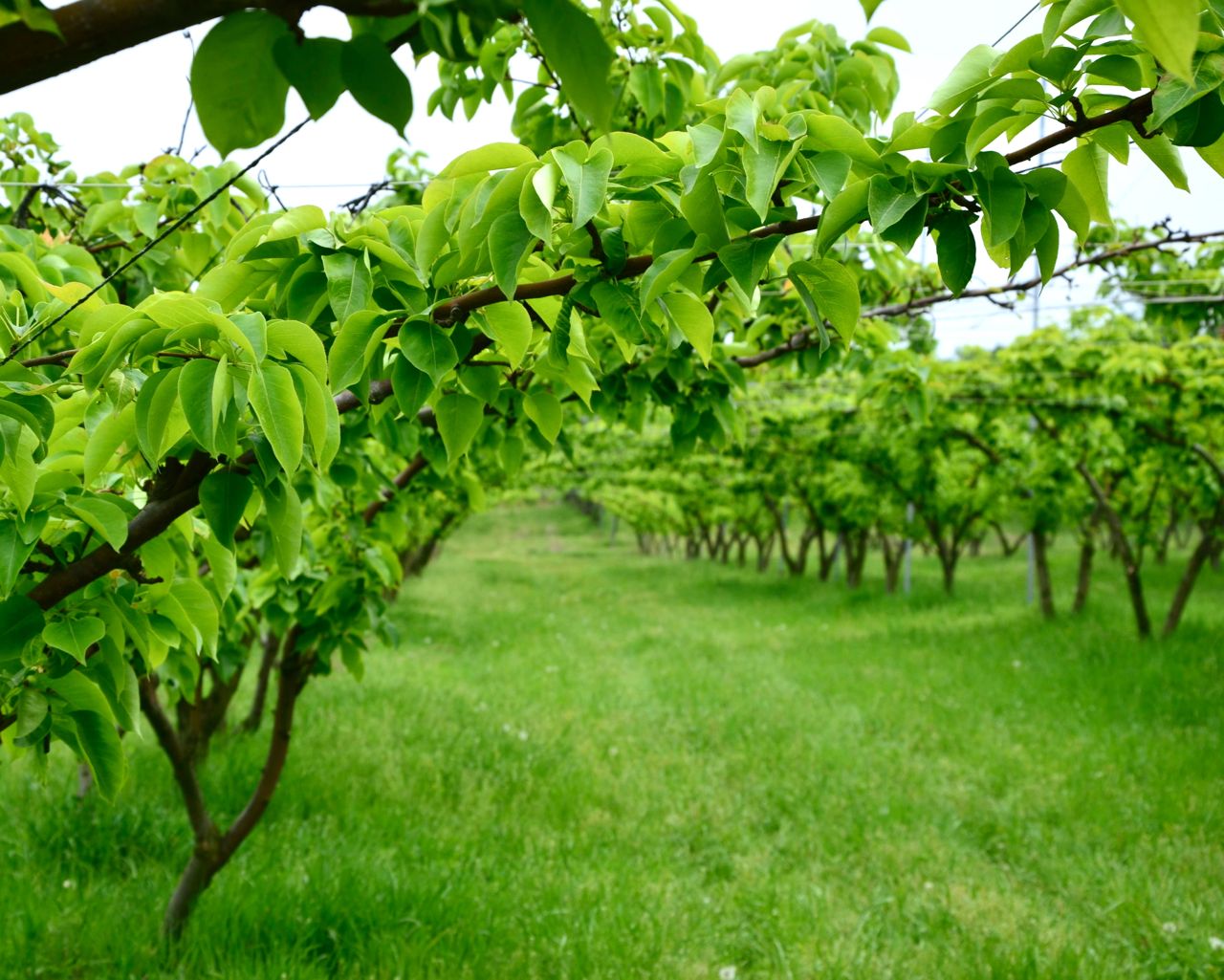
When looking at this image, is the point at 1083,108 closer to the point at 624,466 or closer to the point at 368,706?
the point at 368,706

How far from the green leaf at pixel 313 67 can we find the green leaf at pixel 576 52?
0.46 ft

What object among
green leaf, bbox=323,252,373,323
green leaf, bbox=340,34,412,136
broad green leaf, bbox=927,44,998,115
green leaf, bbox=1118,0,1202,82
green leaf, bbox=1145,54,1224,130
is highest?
broad green leaf, bbox=927,44,998,115

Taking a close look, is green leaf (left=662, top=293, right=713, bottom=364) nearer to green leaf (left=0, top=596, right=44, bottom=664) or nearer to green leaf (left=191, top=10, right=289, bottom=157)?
green leaf (left=191, top=10, right=289, bottom=157)

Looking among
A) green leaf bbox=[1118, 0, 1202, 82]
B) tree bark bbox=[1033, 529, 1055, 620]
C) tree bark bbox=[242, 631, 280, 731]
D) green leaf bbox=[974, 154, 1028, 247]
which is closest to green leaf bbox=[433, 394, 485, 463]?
green leaf bbox=[974, 154, 1028, 247]

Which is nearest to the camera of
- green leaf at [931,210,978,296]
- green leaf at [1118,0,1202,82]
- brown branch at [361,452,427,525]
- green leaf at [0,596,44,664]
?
green leaf at [1118,0,1202,82]

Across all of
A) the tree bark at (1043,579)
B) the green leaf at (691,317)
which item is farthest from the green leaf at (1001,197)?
the tree bark at (1043,579)

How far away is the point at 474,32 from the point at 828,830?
195 inches

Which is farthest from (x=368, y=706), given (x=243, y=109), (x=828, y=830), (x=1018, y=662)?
(x=243, y=109)

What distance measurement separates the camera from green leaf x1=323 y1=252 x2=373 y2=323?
114 cm

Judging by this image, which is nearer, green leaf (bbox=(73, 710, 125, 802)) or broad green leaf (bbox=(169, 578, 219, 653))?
green leaf (bbox=(73, 710, 125, 802))

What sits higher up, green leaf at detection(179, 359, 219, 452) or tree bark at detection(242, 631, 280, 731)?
green leaf at detection(179, 359, 219, 452)

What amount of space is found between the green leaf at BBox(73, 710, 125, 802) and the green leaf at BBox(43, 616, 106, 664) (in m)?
0.12

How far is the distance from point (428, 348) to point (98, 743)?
790mm

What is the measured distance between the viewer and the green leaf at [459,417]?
1.38m
